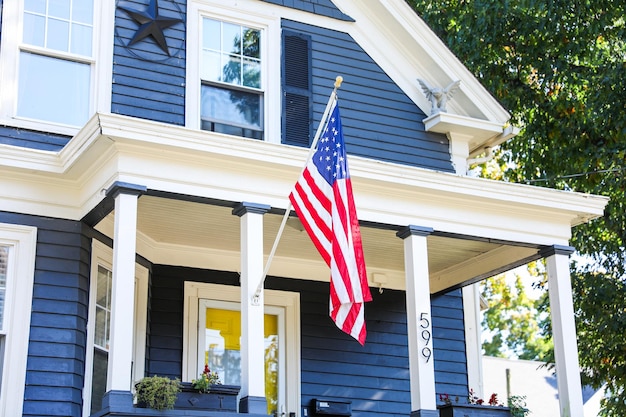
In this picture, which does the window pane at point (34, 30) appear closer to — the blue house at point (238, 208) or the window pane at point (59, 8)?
the blue house at point (238, 208)

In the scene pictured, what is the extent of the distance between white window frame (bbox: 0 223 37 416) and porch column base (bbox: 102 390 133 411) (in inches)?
51.5

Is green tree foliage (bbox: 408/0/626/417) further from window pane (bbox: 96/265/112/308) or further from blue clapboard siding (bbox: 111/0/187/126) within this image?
window pane (bbox: 96/265/112/308)

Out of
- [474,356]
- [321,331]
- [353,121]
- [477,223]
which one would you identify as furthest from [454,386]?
[353,121]

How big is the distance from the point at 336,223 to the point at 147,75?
3654 mm

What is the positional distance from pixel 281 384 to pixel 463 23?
7634mm

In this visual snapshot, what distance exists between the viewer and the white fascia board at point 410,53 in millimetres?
11703

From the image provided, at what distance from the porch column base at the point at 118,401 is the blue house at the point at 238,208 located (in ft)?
0.04

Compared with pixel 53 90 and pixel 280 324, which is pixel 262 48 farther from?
pixel 280 324

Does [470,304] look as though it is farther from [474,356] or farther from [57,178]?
[57,178]

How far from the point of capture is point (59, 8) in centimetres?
1019

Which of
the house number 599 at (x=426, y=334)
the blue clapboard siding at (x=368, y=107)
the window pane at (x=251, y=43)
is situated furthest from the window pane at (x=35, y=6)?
the house number 599 at (x=426, y=334)

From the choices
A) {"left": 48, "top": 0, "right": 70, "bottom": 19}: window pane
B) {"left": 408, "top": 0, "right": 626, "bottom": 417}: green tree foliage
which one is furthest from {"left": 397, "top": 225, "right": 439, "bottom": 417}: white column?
{"left": 408, "top": 0, "right": 626, "bottom": 417}: green tree foliage

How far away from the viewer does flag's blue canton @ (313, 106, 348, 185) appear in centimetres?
795

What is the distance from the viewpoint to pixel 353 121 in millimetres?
11289
